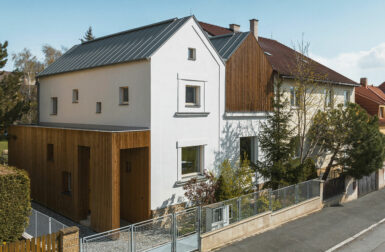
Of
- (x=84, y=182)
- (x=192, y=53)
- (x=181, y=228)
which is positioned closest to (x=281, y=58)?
(x=192, y=53)

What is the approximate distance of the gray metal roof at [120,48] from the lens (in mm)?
15305

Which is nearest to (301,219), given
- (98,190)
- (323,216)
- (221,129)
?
(323,216)

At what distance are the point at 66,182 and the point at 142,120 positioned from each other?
5.15 meters

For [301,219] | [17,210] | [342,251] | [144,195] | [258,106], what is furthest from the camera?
[258,106]

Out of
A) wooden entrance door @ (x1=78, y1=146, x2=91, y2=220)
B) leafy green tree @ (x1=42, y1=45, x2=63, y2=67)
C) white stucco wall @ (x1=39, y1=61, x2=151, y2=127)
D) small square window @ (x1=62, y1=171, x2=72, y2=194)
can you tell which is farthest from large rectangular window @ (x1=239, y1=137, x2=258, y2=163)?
leafy green tree @ (x1=42, y1=45, x2=63, y2=67)

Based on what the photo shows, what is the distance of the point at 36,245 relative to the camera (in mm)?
8992

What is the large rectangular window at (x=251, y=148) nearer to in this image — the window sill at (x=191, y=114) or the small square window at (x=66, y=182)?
the window sill at (x=191, y=114)

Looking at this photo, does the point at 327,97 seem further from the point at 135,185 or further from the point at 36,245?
the point at 36,245

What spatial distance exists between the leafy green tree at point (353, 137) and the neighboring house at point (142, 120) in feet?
12.5

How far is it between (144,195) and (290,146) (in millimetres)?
7534

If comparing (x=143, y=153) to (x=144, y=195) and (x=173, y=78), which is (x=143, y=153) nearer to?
(x=144, y=195)

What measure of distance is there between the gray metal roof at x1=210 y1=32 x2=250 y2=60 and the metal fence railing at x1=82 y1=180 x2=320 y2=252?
7498 millimetres

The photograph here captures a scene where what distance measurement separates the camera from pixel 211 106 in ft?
55.1

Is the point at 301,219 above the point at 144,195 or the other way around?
the other way around
